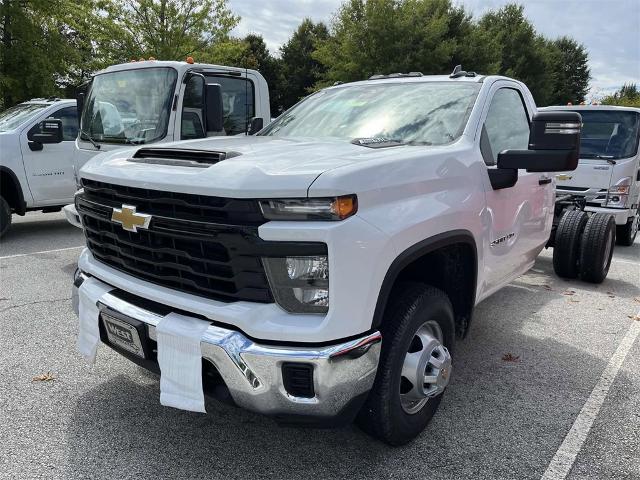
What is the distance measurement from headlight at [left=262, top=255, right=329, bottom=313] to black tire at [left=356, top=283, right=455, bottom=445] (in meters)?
0.48

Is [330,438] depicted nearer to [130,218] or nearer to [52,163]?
[130,218]

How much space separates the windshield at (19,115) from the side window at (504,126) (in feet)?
22.0

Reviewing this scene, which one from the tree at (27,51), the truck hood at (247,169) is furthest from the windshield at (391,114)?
the tree at (27,51)

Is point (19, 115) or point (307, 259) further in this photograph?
point (19, 115)

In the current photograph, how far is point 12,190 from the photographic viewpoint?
769cm

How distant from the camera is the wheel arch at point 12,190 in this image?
7.45 meters

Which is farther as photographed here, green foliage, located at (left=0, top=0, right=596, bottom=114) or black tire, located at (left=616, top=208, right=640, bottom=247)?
green foliage, located at (left=0, top=0, right=596, bottom=114)

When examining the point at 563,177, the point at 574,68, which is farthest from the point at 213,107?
the point at 574,68

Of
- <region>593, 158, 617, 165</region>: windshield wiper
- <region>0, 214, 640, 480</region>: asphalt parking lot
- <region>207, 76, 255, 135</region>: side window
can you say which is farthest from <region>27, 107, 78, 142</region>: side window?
<region>593, 158, 617, 165</region>: windshield wiper

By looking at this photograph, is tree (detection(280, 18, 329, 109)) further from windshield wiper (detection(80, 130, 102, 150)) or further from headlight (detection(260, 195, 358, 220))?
headlight (detection(260, 195, 358, 220))

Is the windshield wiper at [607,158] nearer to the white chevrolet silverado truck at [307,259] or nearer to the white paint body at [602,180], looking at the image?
the white paint body at [602,180]

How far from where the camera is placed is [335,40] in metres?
28.2

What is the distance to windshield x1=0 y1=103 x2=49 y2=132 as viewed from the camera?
7.71 meters

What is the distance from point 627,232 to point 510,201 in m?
6.32
